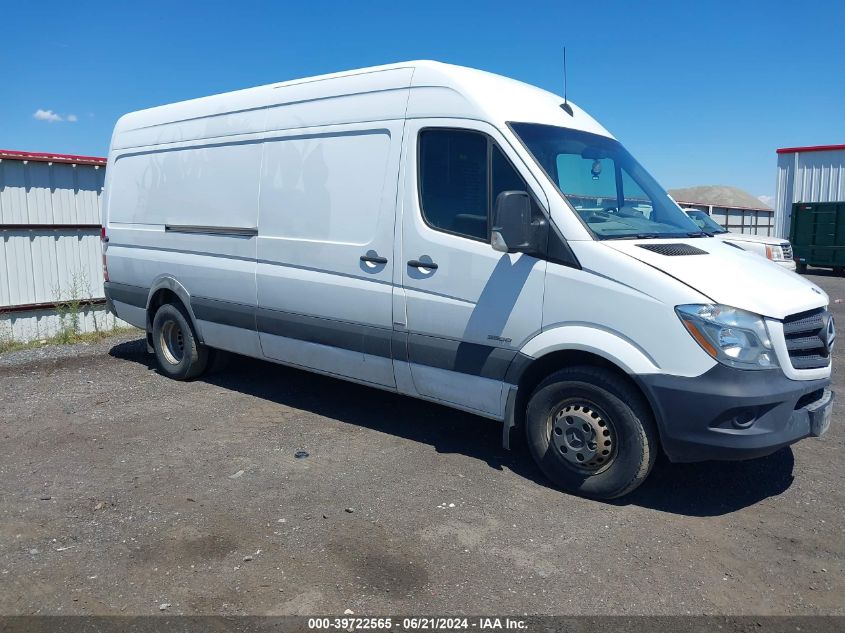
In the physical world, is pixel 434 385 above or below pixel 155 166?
below

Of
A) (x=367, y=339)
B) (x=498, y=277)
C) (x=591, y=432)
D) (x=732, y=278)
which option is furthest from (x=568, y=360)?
(x=367, y=339)

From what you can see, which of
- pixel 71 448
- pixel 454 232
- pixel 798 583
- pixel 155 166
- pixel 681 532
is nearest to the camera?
pixel 798 583

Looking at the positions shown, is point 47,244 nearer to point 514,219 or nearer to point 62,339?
point 62,339

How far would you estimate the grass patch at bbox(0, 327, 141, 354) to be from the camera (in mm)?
10039

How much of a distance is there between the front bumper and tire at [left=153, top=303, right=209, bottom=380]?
4748 mm

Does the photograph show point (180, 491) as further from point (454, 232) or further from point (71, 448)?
point (454, 232)

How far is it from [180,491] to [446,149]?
9.67ft

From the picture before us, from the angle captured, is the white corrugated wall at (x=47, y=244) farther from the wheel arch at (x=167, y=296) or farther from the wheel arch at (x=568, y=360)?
the wheel arch at (x=568, y=360)

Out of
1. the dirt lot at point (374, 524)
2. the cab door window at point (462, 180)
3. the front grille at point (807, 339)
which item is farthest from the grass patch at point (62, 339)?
the front grille at point (807, 339)

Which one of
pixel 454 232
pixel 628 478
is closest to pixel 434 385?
Result: pixel 454 232

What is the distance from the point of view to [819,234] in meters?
21.5

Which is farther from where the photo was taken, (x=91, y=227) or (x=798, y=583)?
(x=91, y=227)

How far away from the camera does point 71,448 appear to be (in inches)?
220

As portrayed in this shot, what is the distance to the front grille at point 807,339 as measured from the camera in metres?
4.22
